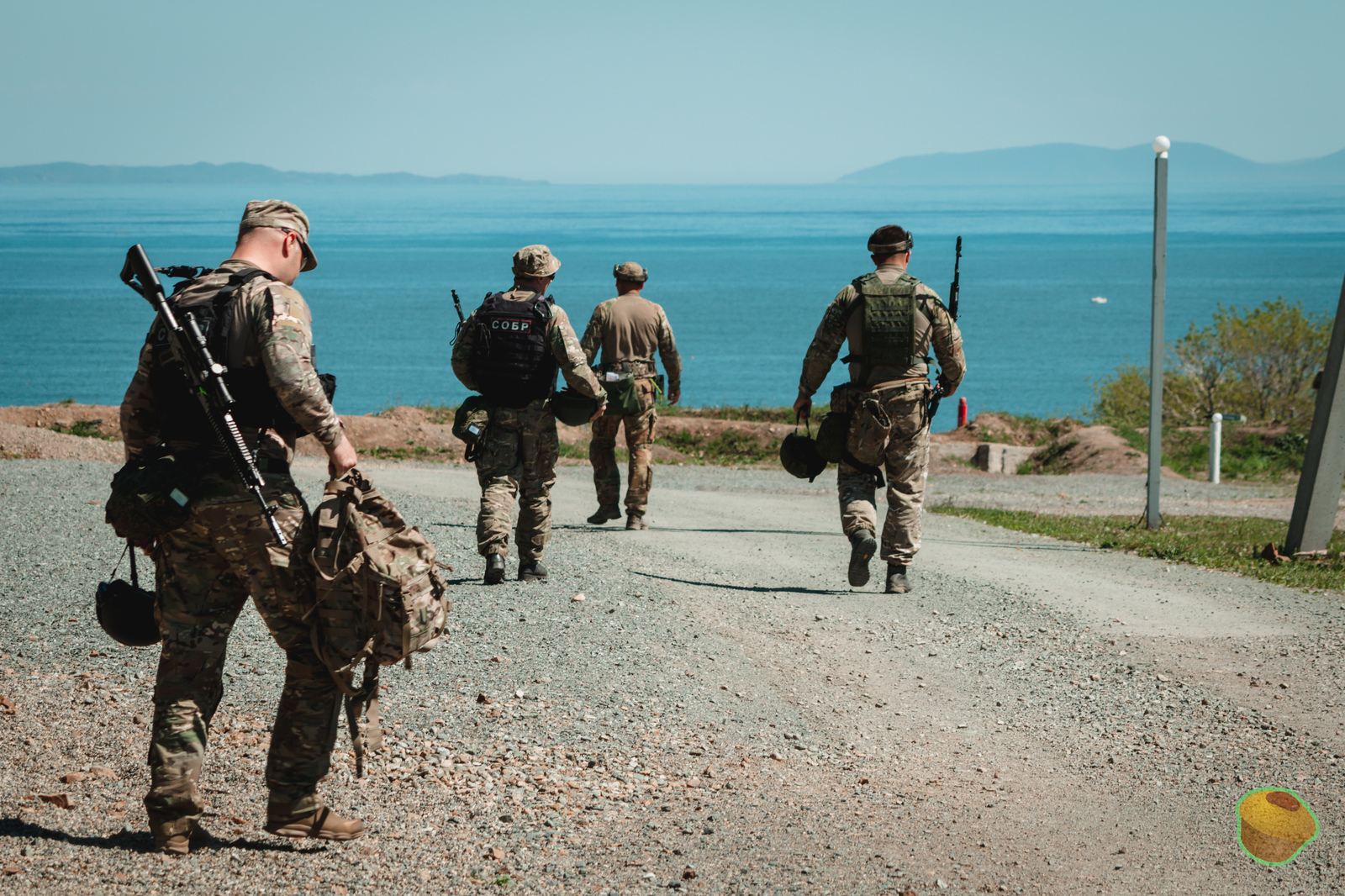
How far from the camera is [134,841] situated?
3.83m

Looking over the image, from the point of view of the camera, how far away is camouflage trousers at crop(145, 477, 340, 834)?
143 inches

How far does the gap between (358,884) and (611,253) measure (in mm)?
173581

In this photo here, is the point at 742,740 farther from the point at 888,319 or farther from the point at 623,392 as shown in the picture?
the point at 623,392

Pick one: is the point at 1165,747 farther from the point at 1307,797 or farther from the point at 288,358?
the point at 288,358

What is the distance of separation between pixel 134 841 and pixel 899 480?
4970mm

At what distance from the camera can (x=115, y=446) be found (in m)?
17.0

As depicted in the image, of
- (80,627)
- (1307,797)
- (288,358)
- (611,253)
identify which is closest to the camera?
(288,358)

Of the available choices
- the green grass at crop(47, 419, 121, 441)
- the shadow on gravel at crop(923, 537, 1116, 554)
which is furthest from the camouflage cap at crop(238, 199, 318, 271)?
the green grass at crop(47, 419, 121, 441)

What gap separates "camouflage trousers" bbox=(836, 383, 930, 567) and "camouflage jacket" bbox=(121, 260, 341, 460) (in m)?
4.34

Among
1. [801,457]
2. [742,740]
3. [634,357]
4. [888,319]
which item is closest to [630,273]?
[634,357]

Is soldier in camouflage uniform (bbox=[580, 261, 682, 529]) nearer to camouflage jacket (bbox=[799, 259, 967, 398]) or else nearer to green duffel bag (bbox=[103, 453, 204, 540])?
camouflage jacket (bbox=[799, 259, 967, 398])

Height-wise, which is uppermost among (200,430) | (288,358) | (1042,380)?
(288,358)

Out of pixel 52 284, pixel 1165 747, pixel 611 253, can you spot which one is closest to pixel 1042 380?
pixel 1165 747

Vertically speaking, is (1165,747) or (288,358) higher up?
(288,358)
